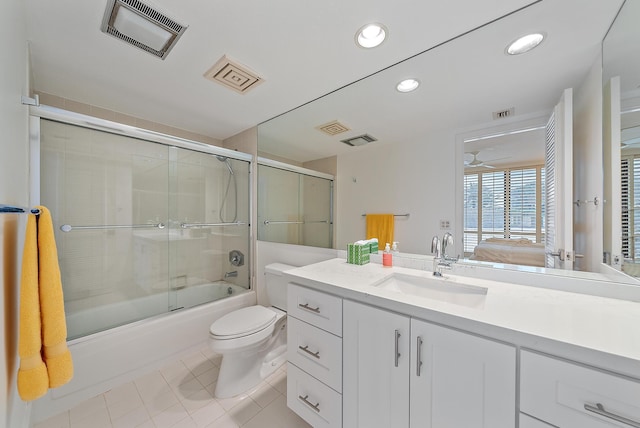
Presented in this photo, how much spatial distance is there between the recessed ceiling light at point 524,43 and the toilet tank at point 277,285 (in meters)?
2.03

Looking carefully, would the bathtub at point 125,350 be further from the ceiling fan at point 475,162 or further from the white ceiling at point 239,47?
the ceiling fan at point 475,162

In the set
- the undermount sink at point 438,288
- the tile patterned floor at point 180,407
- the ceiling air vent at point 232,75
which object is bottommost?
the tile patterned floor at point 180,407

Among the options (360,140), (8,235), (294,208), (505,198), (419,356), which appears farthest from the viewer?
(294,208)

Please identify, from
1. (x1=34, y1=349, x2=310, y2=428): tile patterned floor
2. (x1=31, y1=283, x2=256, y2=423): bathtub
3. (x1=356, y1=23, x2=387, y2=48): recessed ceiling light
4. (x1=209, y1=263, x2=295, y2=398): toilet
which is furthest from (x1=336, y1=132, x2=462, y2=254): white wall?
(x1=31, y1=283, x2=256, y2=423): bathtub

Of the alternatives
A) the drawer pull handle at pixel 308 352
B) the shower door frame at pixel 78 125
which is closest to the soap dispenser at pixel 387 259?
the drawer pull handle at pixel 308 352

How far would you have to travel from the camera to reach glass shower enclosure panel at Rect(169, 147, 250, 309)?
7.29 feet

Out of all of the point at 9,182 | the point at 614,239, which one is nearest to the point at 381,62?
the point at 614,239

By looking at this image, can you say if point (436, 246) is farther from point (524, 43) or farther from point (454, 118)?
point (524, 43)

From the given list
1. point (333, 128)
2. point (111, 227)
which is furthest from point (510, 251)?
point (111, 227)

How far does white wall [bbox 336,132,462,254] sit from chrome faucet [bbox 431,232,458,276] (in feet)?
0.16

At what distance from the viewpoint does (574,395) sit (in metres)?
0.60

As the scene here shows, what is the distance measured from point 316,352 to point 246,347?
24.0 inches

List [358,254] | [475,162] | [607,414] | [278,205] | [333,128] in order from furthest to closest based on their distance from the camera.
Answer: [278,205] → [333,128] → [358,254] → [475,162] → [607,414]

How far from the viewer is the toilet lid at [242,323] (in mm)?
1466
